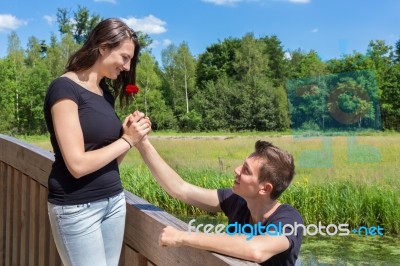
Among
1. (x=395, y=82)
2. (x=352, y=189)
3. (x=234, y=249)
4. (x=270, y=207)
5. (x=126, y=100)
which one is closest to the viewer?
(x=234, y=249)

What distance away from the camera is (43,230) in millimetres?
1864

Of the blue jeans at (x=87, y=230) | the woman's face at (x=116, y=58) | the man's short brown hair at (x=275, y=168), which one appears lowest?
the blue jeans at (x=87, y=230)

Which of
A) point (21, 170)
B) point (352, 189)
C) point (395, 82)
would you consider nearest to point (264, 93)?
point (395, 82)

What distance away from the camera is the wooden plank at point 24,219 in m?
2.05

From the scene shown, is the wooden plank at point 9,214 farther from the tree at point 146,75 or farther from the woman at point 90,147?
the tree at point 146,75

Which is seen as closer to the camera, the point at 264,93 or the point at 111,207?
the point at 111,207

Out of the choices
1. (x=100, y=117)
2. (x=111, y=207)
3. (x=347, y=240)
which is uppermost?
(x=100, y=117)

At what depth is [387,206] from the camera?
21.7 feet

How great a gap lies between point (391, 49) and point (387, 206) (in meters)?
33.5

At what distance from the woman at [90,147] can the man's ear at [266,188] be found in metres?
0.33

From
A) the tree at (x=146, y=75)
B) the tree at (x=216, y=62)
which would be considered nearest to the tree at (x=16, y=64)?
the tree at (x=146, y=75)

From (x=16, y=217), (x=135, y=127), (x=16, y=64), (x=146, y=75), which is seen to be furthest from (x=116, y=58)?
(x=16, y=64)

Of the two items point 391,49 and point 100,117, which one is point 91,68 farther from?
point 391,49

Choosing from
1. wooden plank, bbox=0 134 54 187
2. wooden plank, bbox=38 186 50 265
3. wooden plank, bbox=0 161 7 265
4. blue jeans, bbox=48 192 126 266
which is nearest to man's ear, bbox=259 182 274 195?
blue jeans, bbox=48 192 126 266
